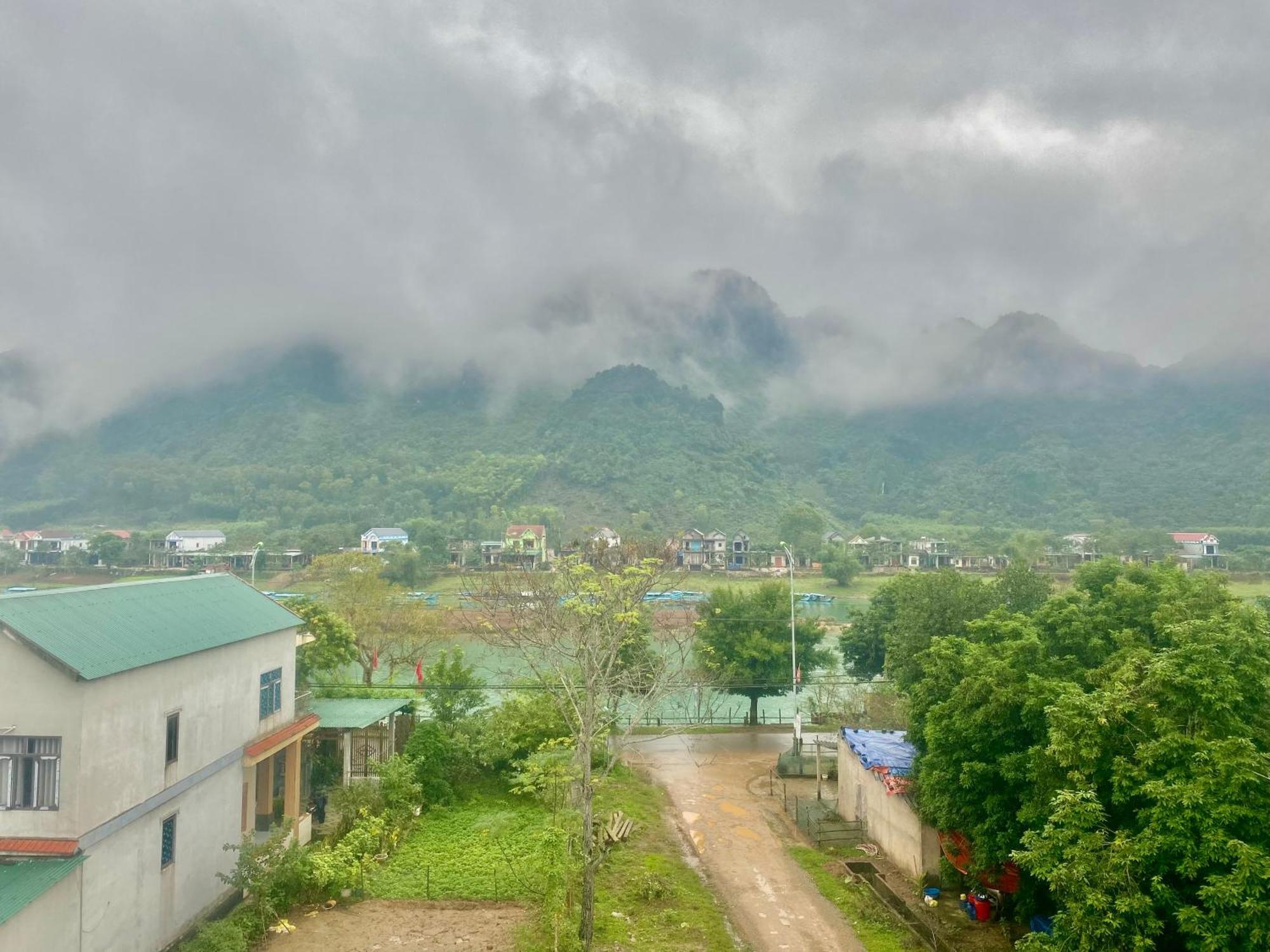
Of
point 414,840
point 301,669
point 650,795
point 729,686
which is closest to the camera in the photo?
point 414,840

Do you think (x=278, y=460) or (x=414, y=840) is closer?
(x=414, y=840)

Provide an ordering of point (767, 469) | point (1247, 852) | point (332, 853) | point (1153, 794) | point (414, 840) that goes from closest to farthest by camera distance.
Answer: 1. point (1247, 852)
2. point (1153, 794)
3. point (332, 853)
4. point (414, 840)
5. point (767, 469)

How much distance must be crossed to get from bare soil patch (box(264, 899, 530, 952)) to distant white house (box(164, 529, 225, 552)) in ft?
253

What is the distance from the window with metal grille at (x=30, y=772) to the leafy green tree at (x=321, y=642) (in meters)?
13.3

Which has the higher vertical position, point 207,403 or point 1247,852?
point 207,403

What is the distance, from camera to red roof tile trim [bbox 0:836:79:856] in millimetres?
9539

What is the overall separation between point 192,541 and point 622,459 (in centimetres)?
5863

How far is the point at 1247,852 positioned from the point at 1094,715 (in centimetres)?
210

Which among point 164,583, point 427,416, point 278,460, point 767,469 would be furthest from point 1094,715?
point 427,416

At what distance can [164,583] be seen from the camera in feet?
46.4

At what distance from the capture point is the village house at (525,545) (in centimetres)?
6257

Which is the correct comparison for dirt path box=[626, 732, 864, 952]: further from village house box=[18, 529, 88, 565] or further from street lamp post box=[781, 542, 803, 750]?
village house box=[18, 529, 88, 565]

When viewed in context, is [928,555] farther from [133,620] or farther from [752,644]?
[133,620]

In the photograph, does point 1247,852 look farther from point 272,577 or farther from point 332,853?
point 272,577
